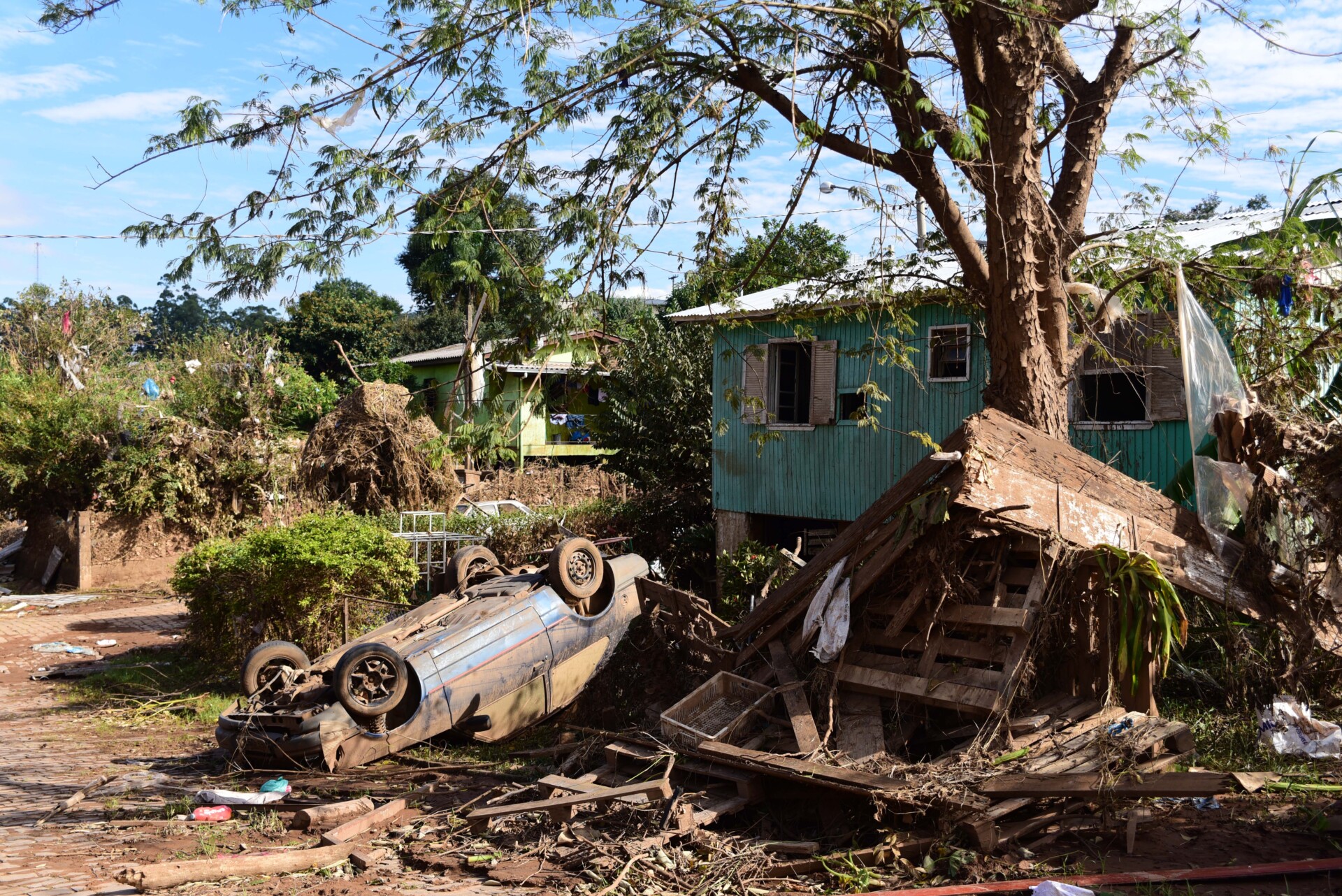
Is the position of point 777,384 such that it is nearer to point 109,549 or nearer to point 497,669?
point 497,669

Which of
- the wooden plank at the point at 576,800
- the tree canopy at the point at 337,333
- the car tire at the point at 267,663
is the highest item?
the tree canopy at the point at 337,333

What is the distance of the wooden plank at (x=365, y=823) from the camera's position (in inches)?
257

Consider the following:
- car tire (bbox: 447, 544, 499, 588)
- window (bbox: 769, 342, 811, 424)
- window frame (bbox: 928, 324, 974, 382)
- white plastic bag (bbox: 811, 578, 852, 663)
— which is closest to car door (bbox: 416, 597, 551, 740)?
car tire (bbox: 447, 544, 499, 588)

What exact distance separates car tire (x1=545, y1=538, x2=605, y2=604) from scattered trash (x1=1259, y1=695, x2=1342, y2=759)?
20.0 feet

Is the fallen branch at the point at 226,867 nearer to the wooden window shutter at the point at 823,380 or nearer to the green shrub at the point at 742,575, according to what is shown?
the green shrub at the point at 742,575

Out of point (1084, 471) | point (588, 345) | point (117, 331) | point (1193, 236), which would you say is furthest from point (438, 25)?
point (117, 331)

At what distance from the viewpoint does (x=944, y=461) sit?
21.8ft

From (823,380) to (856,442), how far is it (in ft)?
3.81

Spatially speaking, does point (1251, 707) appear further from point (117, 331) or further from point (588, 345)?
point (117, 331)

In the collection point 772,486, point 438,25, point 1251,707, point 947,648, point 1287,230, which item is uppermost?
point 438,25

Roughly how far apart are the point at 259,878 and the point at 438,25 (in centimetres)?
622

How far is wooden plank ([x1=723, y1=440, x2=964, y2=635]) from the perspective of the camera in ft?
22.5

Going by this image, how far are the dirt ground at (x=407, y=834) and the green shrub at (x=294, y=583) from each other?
2057 millimetres

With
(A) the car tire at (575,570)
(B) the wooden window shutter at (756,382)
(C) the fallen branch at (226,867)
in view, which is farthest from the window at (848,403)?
(C) the fallen branch at (226,867)
